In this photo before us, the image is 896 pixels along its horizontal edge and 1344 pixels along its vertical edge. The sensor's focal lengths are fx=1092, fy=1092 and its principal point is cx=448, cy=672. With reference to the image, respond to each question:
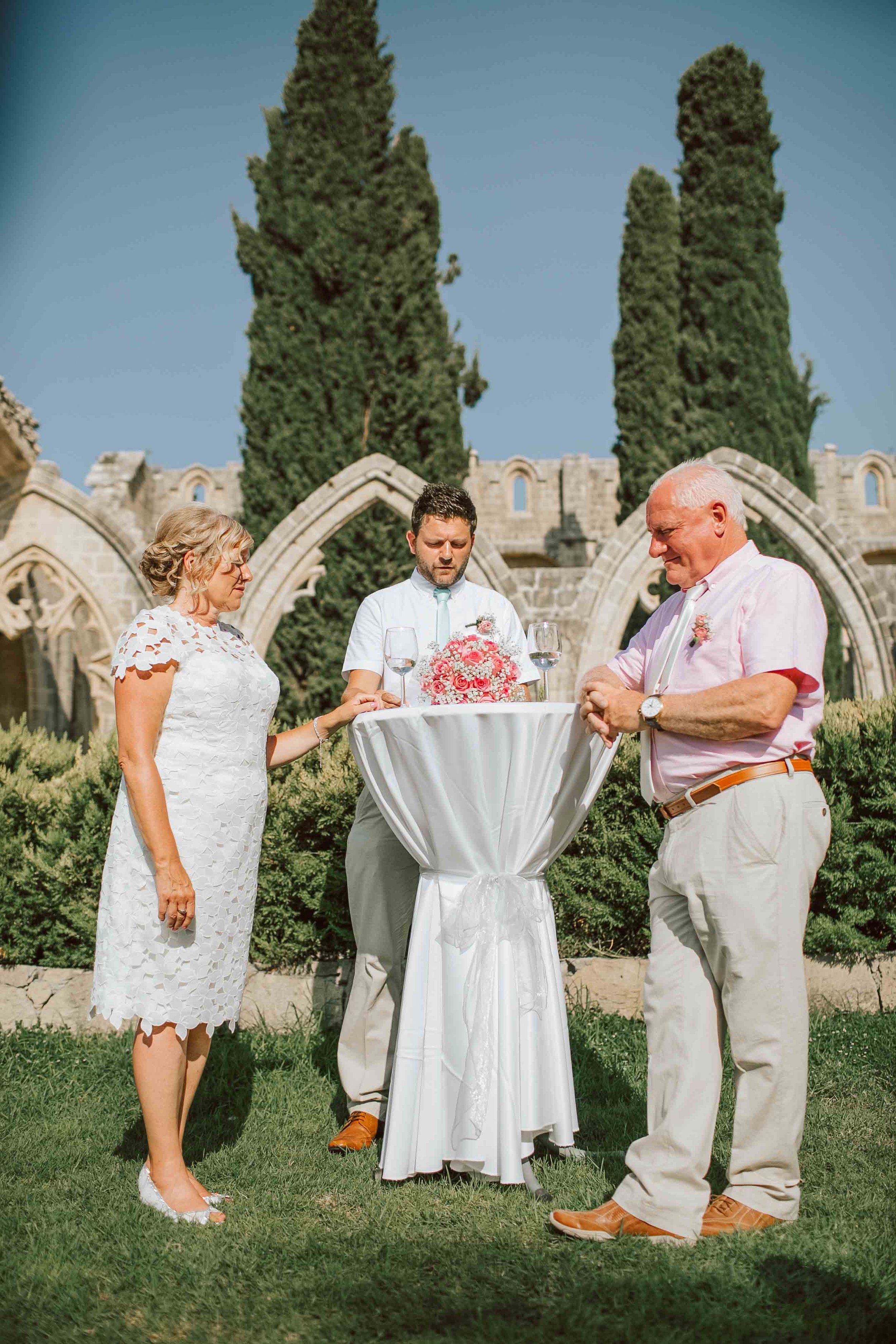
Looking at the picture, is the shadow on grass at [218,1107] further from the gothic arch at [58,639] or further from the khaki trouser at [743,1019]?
the gothic arch at [58,639]

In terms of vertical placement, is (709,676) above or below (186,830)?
above

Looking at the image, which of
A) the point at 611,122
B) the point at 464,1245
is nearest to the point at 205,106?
the point at 611,122

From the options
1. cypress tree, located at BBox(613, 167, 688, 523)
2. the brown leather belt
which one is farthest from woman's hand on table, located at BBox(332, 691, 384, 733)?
cypress tree, located at BBox(613, 167, 688, 523)

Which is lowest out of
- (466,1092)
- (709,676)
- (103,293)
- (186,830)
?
(466,1092)

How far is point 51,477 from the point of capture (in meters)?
9.91

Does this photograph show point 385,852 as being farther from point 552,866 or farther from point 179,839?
point 552,866

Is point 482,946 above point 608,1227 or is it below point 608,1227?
above

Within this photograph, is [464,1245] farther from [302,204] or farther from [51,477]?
[302,204]

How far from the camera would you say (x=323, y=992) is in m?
4.76

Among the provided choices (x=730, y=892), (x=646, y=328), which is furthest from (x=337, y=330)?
(x=730, y=892)

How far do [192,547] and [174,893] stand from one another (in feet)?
3.12

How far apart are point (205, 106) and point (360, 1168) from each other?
A: 12.9ft

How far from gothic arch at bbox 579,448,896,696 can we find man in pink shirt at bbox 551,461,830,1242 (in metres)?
6.46

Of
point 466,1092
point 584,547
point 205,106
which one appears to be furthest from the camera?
point 584,547
